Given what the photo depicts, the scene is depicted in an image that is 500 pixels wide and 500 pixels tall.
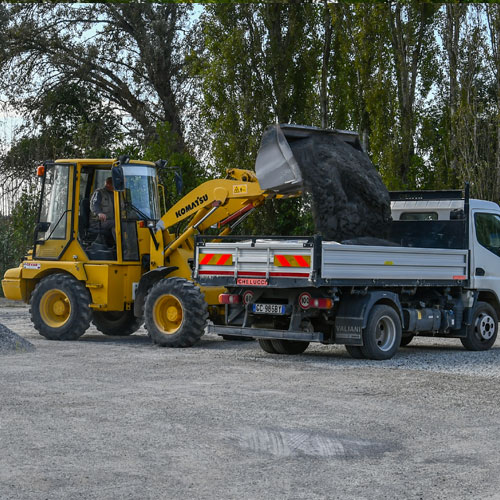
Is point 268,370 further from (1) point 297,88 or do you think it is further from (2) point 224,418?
(1) point 297,88

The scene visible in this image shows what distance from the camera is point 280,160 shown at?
14445 millimetres

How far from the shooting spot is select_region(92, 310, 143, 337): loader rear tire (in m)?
17.9

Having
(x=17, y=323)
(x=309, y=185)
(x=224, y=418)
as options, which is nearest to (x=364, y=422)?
(x=224, y=418)

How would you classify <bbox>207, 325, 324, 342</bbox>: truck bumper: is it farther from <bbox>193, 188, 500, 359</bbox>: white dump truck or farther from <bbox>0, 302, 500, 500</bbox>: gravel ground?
<bbox>0, 302, 500, 500</bbox>: gravel ground

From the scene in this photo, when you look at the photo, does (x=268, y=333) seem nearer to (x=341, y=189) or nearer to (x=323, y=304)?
(x=323, y=304)

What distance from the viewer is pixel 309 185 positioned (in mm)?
14391

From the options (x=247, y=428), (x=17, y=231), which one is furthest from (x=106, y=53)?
(x=247, y=428)

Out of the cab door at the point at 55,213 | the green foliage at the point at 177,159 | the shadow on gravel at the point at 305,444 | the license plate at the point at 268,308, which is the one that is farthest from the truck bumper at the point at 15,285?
the green foliage at the point at 177,159

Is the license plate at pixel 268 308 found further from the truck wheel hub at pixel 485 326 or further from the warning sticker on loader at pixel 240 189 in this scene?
the truck wheel hub at pixel 485 326

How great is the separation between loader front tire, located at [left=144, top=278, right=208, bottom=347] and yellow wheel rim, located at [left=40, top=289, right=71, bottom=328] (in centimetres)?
205

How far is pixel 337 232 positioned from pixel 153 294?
3.05 meters

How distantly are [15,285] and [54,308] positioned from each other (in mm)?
1104

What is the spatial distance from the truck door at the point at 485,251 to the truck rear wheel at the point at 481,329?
0.34 meters

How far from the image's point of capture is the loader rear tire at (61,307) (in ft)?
53.1
